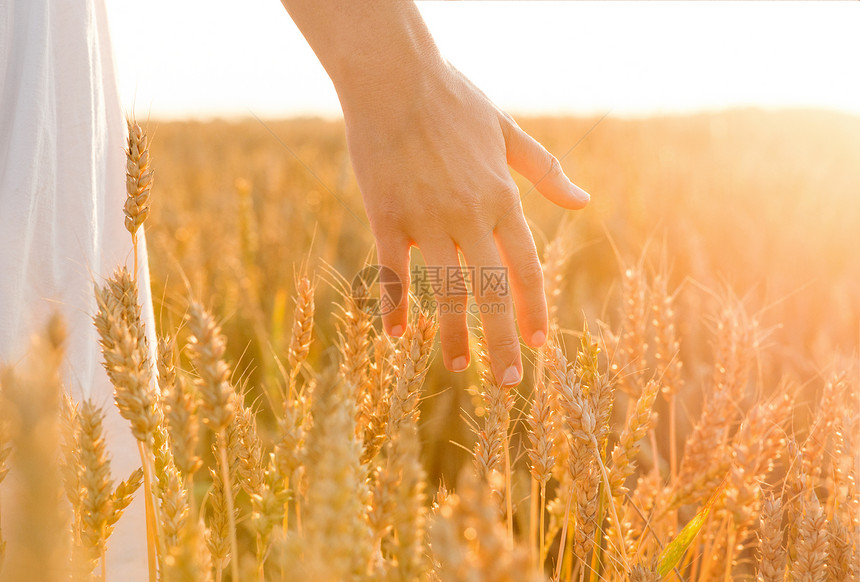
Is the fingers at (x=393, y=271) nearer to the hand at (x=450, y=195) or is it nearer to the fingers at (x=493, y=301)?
the hand at (x=450, y=195)

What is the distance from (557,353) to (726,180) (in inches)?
179

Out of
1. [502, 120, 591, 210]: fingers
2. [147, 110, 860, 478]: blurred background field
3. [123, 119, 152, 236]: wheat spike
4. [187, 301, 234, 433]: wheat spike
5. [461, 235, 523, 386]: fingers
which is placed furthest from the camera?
[147, 110, 860, 478]: blurred background field

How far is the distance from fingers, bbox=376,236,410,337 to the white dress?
1.52 feet

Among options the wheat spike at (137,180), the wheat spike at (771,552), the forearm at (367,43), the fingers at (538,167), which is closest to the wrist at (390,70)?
the forearm at (367,43)

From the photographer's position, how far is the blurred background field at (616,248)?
2256 mm

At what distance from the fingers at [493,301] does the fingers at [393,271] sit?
13cm

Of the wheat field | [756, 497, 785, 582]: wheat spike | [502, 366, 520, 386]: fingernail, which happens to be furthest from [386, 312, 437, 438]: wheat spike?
[756, 497, 785, 582]: wheat spike

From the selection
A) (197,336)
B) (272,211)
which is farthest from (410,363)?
(272,211)

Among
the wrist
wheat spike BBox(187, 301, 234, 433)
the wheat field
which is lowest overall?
the wheat field

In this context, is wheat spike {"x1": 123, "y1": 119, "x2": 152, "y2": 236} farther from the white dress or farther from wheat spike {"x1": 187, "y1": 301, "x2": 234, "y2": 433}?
wheat spike {"x1": 187, "y1": 301, "x2": 234, "y2": 433}

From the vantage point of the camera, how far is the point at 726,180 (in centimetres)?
487

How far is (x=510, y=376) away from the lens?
104cm

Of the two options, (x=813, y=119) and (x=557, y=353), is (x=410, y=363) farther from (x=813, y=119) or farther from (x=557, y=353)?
(x=813, y=119)

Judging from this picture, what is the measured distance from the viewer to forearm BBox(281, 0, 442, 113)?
1.05 meters
